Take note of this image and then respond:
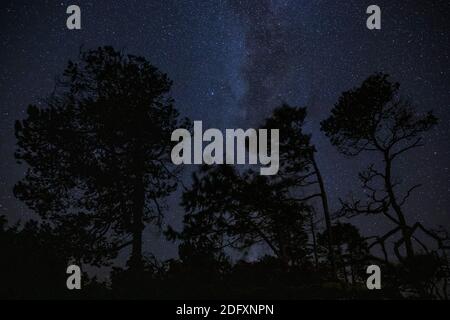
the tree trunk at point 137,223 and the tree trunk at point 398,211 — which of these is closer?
the tree trunk at point 398,211

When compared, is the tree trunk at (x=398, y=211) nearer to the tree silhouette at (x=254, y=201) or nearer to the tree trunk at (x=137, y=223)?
the tree silhouette at (x=254, y=201)

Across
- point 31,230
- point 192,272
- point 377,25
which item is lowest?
point 192,272

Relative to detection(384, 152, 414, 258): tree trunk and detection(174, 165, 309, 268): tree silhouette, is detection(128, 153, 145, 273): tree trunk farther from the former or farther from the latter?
detection(384, 152, 414, 258): tree trunk

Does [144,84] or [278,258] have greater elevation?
[144,84]

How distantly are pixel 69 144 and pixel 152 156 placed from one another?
296cm

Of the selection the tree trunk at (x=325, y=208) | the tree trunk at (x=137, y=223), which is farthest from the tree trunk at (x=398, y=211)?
the tree trunk at (x=137, y=223)

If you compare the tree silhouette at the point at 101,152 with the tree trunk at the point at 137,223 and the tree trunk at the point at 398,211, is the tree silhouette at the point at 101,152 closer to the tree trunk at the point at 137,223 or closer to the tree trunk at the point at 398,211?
the tree trunk at the point at 137,223

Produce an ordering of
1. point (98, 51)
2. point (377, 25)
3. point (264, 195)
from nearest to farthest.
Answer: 1. point (377, 25)
2. point (264, 195)
3. point (98, 51)

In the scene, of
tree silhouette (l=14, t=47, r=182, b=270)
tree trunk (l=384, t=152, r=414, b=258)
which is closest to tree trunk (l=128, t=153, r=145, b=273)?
tree silhouette (l=14, t=47, r=182, b=270)

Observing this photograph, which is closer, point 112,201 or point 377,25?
point 377,25

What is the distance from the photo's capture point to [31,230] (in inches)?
493

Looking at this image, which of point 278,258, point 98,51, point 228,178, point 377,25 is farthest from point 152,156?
point 377,25

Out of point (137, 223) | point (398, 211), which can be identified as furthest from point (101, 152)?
point (398, 211)
